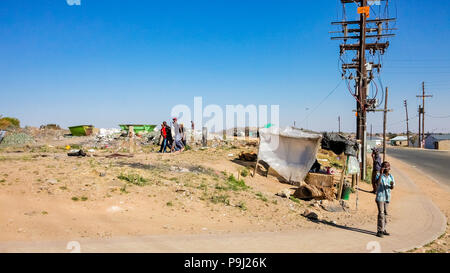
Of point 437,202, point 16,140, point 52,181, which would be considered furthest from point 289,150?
point 16,140

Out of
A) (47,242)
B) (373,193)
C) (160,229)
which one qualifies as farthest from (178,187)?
(373,193)

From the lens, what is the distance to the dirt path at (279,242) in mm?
5117

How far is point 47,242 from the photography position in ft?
17.2

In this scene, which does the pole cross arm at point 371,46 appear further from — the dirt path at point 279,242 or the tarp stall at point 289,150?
the dirt path at point 279,242

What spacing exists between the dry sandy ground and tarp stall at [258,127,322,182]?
2052mm

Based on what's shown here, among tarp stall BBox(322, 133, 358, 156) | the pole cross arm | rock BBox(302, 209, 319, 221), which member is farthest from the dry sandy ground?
the pole cross arm

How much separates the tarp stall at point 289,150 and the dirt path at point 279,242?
13.3 ft

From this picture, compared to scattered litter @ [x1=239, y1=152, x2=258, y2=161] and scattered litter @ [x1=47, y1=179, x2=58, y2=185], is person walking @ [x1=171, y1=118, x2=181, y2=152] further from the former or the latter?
scattered litter @ [x1=47, y1=179, x2=58, y2=185]

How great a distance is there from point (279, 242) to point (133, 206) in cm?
335

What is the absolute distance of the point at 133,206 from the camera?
7227 millimetres
